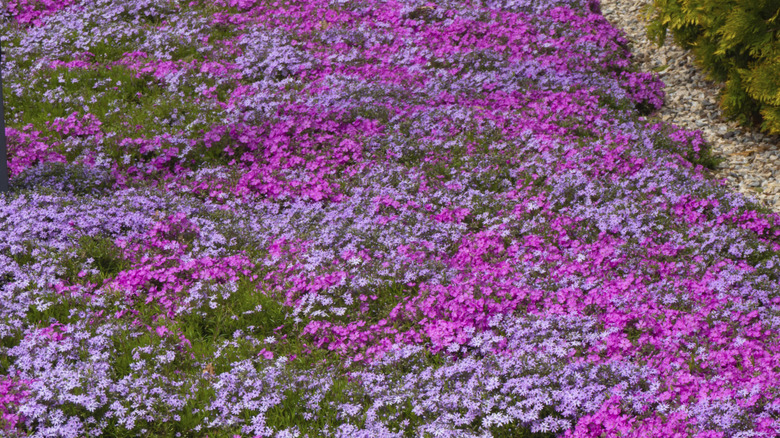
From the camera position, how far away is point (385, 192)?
7.50m

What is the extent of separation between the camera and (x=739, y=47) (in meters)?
9.09

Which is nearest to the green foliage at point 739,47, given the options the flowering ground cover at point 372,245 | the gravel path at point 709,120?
the gravel path at point 709,120

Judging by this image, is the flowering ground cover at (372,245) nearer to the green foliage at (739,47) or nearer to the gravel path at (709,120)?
the gravel path at (709,120)

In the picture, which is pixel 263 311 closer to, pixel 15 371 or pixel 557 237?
pixel 15 371

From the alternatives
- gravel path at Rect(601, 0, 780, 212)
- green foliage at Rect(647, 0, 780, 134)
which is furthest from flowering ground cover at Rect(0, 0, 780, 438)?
green foliage at Rect(647, 0, 780, 134)

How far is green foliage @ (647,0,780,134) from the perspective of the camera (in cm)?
841

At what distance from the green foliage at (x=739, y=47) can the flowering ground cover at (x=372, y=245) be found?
84cm

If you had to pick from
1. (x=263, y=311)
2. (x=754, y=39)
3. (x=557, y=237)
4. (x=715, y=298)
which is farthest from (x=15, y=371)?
(x=754, y=39)

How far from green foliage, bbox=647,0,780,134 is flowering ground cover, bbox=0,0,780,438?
0.84 metres

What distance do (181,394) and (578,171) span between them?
4.73 meters

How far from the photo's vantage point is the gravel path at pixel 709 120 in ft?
26.9

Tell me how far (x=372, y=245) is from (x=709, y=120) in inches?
225

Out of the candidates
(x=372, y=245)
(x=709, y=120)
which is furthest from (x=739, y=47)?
(x=372, y=245)

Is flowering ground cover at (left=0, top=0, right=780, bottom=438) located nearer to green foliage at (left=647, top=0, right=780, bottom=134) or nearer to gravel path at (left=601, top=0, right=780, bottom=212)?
gravel path at (left=601, top=0, right=780, bottom=212)
